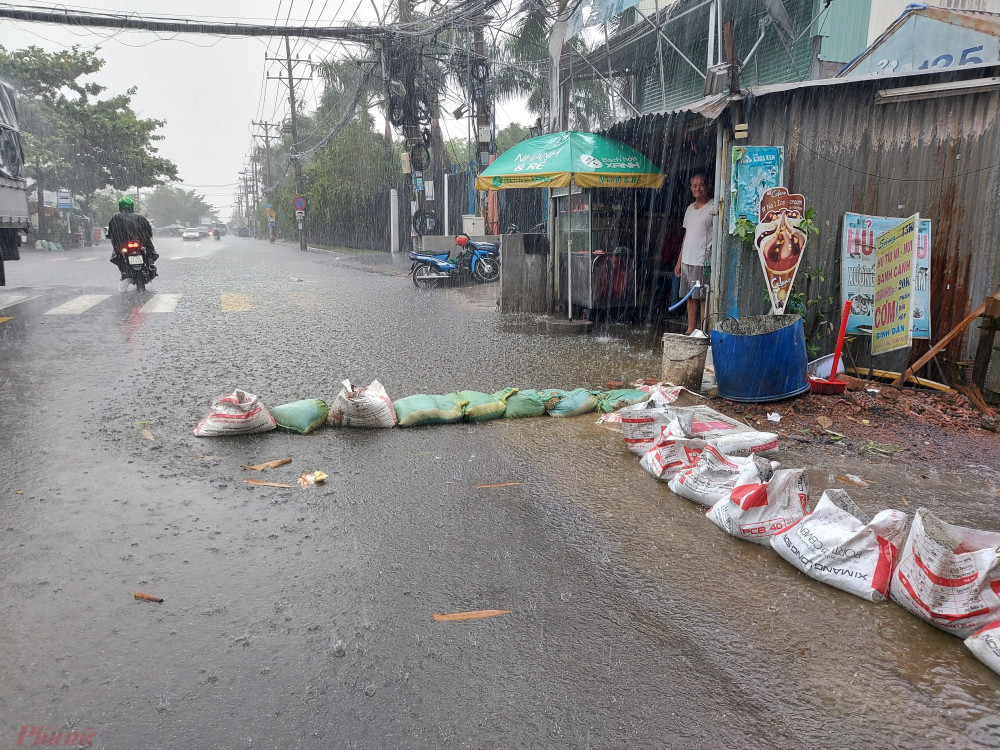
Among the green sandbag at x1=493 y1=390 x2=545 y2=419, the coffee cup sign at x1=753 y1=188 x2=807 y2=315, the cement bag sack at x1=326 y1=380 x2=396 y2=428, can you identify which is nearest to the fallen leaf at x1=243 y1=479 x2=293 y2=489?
the cement bag sack at x1=326 y1=380 x2=396 y2=428

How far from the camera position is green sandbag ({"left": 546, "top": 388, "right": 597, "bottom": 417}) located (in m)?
5.74

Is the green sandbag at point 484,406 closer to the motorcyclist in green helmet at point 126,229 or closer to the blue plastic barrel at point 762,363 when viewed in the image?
the blue plastic barrel at point 762,363

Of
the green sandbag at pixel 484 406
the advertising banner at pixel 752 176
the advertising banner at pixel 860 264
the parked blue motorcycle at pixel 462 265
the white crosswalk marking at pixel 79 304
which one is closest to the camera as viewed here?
the green sandbag at pixel 484 406

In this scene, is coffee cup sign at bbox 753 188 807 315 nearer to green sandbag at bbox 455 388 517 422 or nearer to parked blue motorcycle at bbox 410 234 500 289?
green sandbag at bbox 455 388 517 422

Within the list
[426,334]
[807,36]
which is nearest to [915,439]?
[426,334]

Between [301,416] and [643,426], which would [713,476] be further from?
[301,416]

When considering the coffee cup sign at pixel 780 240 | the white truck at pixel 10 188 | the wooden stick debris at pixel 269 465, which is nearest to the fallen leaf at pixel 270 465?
the wooden stick debris at pixel 269 465

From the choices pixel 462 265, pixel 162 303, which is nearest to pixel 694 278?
pixel 162 303

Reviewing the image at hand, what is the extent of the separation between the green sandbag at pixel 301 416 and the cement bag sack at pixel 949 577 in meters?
3.87

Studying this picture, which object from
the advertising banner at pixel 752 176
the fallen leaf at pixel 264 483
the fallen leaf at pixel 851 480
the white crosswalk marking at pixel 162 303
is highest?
the advertising banner at pixel 752 176

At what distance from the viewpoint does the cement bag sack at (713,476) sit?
3.89 m

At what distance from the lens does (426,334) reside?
972 cm

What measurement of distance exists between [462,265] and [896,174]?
12322 mm

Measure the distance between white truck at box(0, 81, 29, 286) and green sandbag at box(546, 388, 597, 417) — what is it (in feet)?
37.9
